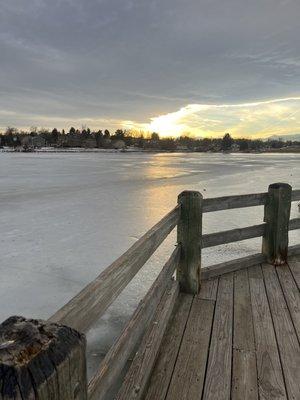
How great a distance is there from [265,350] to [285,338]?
274 millimetres

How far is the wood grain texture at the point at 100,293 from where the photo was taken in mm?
1246

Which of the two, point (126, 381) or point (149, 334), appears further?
point (149, 334)

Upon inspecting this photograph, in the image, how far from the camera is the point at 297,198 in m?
5.15

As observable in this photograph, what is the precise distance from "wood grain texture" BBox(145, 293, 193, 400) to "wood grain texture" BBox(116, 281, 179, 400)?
7 centimetres

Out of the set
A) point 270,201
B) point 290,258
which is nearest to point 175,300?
point 270,201

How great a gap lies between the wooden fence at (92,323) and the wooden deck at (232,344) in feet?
0.59

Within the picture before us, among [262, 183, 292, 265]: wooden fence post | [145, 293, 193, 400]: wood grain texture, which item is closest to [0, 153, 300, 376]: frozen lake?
[145, 293, 193, 400]: wood grain texture

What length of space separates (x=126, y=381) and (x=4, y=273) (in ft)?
14.8

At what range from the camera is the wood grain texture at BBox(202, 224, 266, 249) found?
162 inches

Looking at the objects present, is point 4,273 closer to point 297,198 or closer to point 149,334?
point 149,334

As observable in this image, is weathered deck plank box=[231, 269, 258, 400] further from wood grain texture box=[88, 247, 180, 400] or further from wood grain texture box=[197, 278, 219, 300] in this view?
wood grain texture box=[88, 247, 180, 400]

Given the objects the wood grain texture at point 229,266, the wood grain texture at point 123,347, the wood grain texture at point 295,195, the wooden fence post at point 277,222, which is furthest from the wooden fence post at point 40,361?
the wood grain texture at point 295,195

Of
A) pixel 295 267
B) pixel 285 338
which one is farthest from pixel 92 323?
pixel 295 267

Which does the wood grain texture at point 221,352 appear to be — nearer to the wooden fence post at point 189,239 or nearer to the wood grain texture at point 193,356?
the wood grain texture at point 193,356
